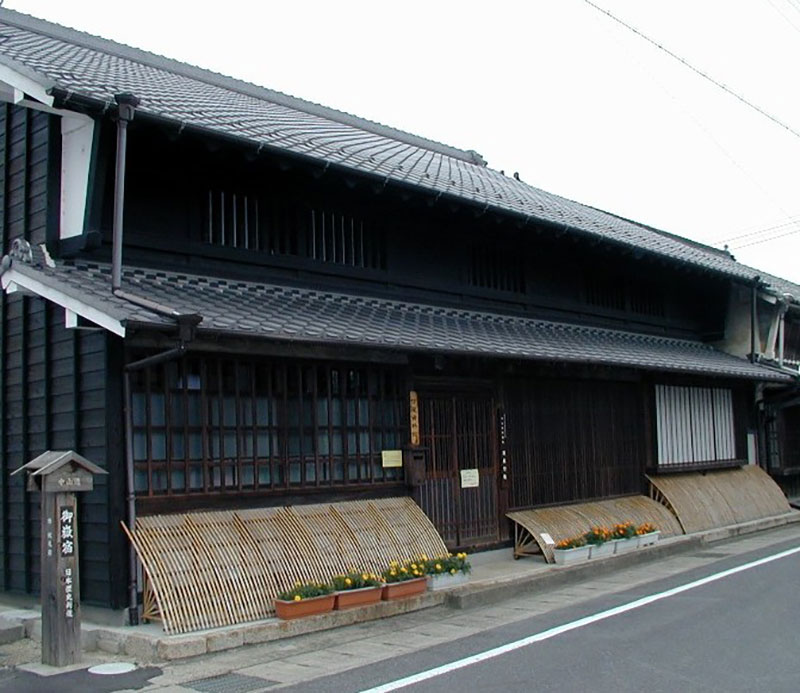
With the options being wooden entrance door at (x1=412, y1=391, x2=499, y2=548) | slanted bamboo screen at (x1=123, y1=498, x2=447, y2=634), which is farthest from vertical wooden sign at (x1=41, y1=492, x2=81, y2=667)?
wooden entrance door at (x1=412, y1=391, x2=499, y2=548)

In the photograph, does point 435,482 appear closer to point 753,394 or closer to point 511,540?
point 511,540

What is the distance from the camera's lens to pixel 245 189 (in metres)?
11.3

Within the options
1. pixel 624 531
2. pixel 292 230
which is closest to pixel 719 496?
pixel 624 531

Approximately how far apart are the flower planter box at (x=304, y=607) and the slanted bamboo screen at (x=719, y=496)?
31.8ft

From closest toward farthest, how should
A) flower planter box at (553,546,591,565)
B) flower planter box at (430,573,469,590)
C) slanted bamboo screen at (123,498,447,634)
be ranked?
slanted bamboo screen at (123,498,447,634), flower planter box at (430,573,469,590), flower planter box at (553,546,591,565)

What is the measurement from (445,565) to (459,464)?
2.48 meters

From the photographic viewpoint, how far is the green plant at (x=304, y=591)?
9.20 metres

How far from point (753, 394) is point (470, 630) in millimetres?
14961

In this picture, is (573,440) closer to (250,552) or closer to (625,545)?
(625,545)

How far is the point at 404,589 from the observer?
10359 mm

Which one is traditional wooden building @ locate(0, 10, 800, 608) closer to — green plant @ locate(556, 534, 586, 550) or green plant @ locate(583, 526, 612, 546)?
green plant @ locate(556, 534, 586, 550)

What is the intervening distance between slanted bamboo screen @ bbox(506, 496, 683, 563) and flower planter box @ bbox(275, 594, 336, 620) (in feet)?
16.1

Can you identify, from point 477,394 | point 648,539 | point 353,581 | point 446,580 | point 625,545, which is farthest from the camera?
point 648,539

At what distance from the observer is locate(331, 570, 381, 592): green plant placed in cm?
963
